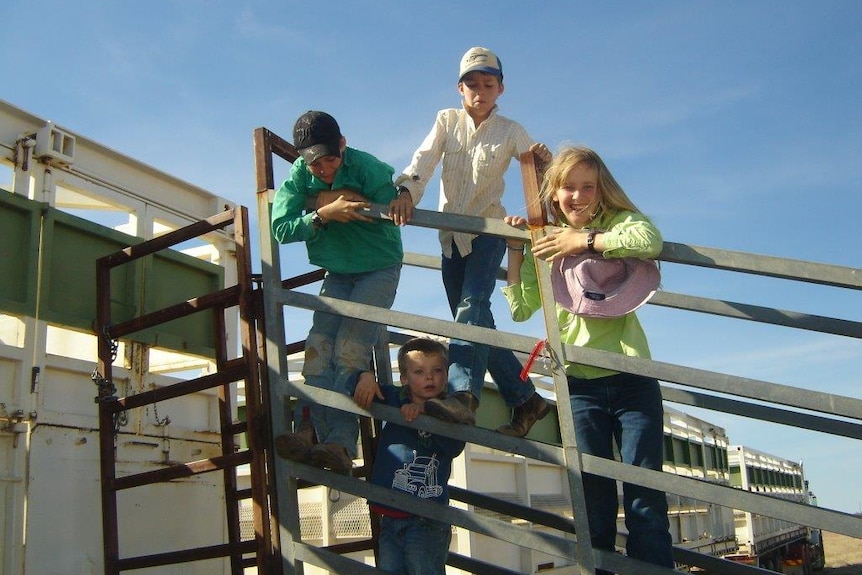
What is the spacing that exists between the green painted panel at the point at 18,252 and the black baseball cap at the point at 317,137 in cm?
135

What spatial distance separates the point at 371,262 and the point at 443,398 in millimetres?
596

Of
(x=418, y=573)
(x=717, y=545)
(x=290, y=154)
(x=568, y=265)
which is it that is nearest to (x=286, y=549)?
(x=418, y=573)

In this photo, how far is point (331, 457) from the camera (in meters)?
2.88

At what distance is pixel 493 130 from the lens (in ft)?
11.4

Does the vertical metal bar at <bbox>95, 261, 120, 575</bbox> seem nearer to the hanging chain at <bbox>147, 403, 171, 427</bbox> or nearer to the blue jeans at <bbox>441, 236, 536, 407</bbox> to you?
the hanging chain at <bbox>147, 403, 171, 427</bbox>

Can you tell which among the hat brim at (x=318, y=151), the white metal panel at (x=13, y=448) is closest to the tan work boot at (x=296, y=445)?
the hat brim at (x=318, y=151)

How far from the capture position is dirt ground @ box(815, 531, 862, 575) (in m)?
20.0

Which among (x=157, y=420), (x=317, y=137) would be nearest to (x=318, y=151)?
(x=317, y=137)

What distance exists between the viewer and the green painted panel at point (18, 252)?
356cm

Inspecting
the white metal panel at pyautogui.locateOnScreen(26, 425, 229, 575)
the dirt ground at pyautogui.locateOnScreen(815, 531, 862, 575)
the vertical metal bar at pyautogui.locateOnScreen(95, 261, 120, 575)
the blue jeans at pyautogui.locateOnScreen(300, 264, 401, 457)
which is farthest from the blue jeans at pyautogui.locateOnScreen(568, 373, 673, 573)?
the dirt ground at pyautogui.locateOnScreen(815, 531, 862, 575)

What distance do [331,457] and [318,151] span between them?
3.44 ft

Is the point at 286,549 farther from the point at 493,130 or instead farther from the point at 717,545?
the point at 717,545

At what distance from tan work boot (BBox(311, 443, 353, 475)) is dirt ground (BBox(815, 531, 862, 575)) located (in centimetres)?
1676

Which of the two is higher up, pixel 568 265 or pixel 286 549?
pixel 568 265
